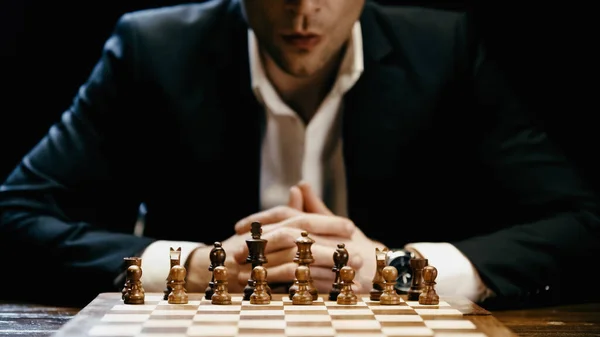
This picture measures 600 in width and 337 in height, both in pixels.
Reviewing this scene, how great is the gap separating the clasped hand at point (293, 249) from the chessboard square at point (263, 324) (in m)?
0.62

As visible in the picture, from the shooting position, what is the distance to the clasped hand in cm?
238

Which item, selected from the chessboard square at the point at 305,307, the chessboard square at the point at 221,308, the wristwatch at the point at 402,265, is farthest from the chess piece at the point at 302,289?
the wristwatch at the point at 402,265

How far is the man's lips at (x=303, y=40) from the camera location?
274 centimetres

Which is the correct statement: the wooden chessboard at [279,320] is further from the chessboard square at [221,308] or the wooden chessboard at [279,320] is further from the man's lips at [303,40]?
the man's lips at [303,40]

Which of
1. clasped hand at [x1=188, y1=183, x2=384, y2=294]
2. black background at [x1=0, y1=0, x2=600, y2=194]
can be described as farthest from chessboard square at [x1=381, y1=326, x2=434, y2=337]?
black background at [x1=0, y1=0, x2=600, y2=194]

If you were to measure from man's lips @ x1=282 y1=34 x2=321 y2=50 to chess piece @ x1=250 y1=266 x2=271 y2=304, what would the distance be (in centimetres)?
96

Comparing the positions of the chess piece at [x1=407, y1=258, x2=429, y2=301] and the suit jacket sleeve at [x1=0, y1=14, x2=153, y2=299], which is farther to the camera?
the suit jacket sleeve at [x1=0, y1=14, x2=153, y2=299]

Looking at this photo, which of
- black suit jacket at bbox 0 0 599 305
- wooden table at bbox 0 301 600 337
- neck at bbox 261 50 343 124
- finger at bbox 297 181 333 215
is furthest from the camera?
neck at bbox 261 50 343 124

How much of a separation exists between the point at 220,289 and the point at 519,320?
707 millimetres

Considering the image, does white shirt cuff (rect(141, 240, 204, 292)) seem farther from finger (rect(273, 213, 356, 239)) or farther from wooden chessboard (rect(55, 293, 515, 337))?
wooden chessboard (rect(55, 293, 515, 337))

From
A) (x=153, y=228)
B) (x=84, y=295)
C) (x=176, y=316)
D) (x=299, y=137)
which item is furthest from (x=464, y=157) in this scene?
(x=176, y=316)

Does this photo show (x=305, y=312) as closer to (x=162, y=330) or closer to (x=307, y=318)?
(x=307, y=318)

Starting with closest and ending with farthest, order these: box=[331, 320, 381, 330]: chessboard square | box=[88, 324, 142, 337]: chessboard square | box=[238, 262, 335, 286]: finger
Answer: box=[88, 324, 142, 337]: chessboard square < box=[331, 320, 381, 330]: chessboard square < box=[238, 262, 335, 286]: finger

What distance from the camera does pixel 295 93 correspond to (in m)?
3.13
